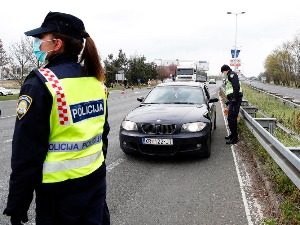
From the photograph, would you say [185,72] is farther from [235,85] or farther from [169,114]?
[169,114]

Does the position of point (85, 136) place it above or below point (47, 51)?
below

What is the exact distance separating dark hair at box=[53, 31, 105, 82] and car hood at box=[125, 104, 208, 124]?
4.05m

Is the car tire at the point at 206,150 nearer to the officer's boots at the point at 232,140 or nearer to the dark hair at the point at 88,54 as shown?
the officer's boots at the point at 232,140

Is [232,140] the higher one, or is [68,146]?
[68,146]

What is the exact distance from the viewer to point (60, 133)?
1799 millimetres

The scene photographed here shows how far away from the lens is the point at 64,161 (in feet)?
5.90

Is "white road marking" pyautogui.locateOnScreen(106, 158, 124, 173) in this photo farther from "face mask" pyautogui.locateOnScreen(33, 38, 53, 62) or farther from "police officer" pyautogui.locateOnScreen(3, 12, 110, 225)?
"face mask" pyautogui.locateOnScreen(33, 38, 53, 62)

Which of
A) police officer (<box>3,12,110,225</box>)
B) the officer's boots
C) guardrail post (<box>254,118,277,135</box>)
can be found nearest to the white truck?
the officer's boots

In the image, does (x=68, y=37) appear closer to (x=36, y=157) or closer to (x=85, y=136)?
(x=85, y=136)

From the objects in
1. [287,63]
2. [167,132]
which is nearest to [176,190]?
[167,132]

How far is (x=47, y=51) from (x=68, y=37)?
0.50ft

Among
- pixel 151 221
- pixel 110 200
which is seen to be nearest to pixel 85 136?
pixel 151 221

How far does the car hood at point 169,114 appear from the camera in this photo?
20.3ft

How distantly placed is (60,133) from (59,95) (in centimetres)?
21
